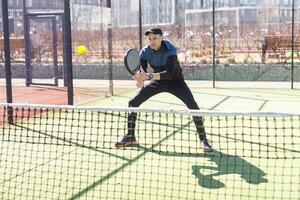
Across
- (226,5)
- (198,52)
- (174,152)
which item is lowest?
(174,152)

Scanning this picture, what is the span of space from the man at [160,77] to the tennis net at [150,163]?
0.90ft

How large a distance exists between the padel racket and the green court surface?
0.87 meters

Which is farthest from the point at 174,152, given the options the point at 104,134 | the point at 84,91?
the point at 84,91

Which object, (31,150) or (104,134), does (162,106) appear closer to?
(104,134)

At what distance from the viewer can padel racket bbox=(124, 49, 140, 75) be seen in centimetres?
689

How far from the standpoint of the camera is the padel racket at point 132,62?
6.89 meters

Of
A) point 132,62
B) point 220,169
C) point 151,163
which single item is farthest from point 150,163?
point 132,62

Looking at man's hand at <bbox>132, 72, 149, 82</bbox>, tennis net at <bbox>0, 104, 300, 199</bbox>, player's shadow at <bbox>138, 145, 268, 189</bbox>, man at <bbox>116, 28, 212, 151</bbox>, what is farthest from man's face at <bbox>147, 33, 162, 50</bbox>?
player's shadow at <bbox>138, 145, 268, 189</bbox>

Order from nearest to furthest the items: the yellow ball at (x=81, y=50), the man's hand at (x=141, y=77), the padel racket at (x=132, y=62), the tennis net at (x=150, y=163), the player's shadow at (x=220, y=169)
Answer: the tennis net at (x=150, y=163) < the player's shadow at (x=220, y=169) < the man's hand at (x=141, y=77) < the padel racket at (x=132, y=62) < the yellow ball at (x=81, y=50)

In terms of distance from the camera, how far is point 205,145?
21.3 ft

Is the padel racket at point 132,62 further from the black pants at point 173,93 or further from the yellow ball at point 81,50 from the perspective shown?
the yellow ball at point 81,50

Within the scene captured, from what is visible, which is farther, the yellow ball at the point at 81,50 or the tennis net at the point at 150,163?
the yellow ball at the point at 81,50

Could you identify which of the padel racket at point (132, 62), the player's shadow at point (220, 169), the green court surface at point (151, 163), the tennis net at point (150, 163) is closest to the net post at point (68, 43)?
the green court surface at point (151, 163)

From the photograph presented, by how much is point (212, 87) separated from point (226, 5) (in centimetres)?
356
